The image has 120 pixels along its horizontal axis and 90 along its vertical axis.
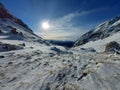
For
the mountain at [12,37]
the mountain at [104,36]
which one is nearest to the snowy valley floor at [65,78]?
the mountain at [12,37]

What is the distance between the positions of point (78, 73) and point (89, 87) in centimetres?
399

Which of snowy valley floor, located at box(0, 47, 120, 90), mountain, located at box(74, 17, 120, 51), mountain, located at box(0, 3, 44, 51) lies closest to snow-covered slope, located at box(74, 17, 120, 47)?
mountain, located at box(74, 17, 120, 51)

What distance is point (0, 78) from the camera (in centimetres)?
2012

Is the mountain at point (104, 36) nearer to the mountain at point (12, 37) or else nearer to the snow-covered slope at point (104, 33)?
the snow-covered slope at point (104, 33)

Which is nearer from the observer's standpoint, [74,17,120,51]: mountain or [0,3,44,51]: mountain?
[0,3,44,51]: mountain

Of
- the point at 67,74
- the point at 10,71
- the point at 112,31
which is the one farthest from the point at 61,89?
the point at 112,31

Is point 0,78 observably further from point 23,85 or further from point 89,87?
point 89,87

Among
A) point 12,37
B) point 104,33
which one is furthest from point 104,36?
point 12,37

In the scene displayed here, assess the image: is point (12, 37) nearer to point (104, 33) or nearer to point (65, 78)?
point (65, 78)

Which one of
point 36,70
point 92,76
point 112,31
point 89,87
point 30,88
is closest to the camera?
point 89,87

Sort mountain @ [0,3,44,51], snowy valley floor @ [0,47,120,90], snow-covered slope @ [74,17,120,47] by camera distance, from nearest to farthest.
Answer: snowy valley floor @ [0,47,120,90] < mountain @ [0,3,44,51] < snow-covered slope @ [74,17,120,47]

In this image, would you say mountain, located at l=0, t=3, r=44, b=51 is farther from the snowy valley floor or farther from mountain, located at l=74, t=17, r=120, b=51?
mountain, located at l=74, t=17, r=120, b=51

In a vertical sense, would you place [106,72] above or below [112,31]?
below

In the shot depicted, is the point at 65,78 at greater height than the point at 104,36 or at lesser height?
lesser
